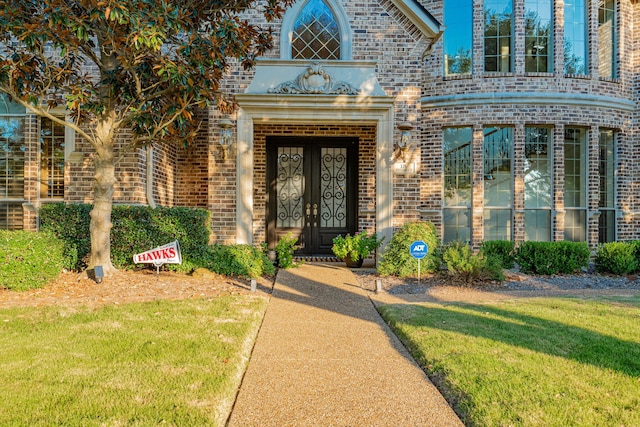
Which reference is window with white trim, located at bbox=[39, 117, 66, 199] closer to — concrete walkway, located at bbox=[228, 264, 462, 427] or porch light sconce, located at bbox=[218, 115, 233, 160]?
porch light sconce, located at bbox=[218, 115, 233, 160]

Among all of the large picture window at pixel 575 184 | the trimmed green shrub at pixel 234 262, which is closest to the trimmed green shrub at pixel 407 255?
the trimmed green shrub at pixel 234 262

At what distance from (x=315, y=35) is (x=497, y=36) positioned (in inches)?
190

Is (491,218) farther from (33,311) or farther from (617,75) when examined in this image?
(33,311)

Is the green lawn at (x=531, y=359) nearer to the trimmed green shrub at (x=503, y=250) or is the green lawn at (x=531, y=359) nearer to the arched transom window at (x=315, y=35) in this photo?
the trimmed green shrub at (x=503, y=250)

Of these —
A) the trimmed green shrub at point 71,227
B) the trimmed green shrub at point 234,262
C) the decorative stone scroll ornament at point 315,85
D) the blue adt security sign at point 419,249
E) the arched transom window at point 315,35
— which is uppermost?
the arched transom window at point 315,35

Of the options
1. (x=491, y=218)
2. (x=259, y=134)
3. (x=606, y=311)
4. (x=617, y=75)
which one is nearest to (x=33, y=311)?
(x=259, y=134)

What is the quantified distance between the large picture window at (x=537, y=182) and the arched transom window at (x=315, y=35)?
5.41m

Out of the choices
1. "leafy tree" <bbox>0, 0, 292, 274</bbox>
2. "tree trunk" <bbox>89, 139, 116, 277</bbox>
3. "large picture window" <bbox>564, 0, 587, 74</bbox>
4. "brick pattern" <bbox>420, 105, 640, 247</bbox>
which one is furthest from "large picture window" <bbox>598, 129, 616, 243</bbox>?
"tree trunk" <bbox>89, 139, 116, 277</bbox>

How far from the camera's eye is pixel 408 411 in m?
2.95

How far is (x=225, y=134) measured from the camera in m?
9.13

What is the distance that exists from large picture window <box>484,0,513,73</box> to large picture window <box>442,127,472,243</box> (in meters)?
1.82

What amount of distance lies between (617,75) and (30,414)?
13.8m

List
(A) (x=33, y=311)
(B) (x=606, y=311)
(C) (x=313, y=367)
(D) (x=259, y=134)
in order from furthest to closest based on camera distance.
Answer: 1. (D) (x=259, y=134)
2. (B) (x=606, y=311)
3. (A) (x=33, y=311)
4. (C) (x=313, y=367)

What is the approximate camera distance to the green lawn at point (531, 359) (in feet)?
9.33
